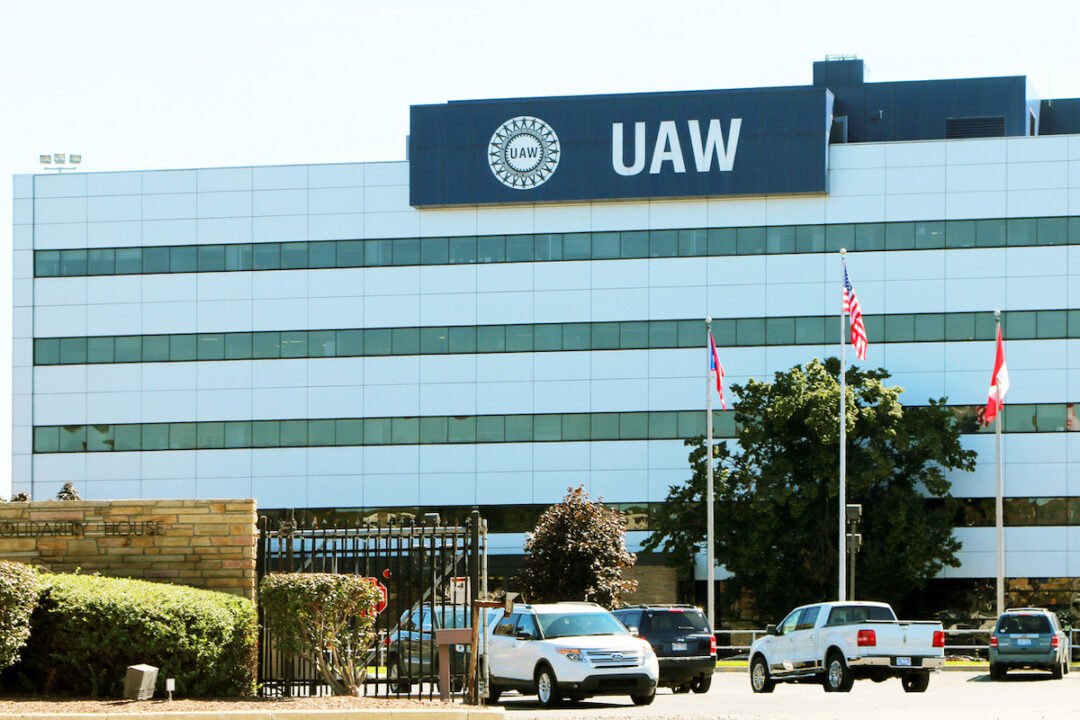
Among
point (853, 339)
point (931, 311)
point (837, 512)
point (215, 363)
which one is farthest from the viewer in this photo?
point (215, 363)

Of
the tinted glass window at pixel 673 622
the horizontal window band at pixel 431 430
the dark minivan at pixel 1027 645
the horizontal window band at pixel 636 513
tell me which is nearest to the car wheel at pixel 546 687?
the tinted glass window at pixel 673 622

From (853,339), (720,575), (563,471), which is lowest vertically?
(720,575)

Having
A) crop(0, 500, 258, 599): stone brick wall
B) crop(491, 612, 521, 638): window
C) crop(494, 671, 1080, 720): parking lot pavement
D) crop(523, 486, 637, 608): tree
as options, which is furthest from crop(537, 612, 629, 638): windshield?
crop(523, 486, 637, 608): tree

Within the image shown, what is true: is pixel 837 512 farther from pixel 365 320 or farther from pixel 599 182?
pixel 365 320

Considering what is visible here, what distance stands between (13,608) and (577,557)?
29.6 meters

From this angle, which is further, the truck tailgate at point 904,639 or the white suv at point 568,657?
the truck tailgate at point 904,639

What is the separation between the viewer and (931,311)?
5450cm

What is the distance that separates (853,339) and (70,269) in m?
30.8

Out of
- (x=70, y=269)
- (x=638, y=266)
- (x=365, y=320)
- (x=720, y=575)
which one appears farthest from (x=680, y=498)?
(x=70, y=269)

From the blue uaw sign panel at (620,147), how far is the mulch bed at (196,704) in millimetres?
Result: 39785

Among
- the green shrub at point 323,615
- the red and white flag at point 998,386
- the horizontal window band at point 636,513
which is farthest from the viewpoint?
the horizontal window band at point 636,513

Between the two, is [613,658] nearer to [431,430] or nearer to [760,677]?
[760,677]

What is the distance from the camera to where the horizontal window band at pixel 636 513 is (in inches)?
2114

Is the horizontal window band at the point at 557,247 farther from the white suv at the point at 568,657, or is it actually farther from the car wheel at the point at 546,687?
the car wheel at the point at 546,687
